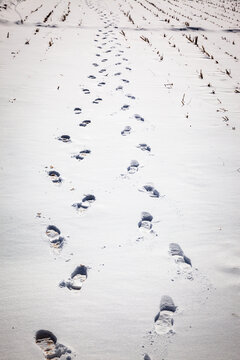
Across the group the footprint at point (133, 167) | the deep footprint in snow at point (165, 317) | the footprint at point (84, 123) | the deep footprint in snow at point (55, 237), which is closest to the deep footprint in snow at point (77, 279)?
the deep footprint in snow at point (55, 237)

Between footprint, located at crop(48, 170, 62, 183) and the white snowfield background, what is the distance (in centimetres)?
3

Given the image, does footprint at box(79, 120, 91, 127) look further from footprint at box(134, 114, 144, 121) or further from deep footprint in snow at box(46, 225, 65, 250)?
deep footprint in snow at box(46, 225, 65, 250)

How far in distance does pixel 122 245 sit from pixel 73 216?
1.46ft

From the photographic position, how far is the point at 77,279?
1505 millimetres

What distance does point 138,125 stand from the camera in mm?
3010

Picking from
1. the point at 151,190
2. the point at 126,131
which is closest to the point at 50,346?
the point at 151,190

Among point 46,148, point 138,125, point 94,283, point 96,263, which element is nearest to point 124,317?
point 94,283

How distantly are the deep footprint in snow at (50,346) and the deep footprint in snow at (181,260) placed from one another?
770 mm

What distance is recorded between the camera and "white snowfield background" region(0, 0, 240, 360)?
4.31ft

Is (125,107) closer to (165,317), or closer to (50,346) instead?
(165,317)

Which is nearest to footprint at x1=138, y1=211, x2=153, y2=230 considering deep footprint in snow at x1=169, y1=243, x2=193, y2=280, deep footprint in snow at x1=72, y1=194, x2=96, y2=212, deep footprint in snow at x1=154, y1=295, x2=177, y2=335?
deep footprint in snow at x1=169, y1=243, x2=193, y2=280

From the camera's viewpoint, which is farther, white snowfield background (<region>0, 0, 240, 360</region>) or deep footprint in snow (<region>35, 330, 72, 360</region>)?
white snowfield background (<region>0, 0, 240, 360</region>)

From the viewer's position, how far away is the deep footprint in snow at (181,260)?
157 cm

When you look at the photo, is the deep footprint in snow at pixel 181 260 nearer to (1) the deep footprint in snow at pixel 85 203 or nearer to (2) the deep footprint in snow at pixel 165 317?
(2) the deep footprint in snow at pixel 165 317
